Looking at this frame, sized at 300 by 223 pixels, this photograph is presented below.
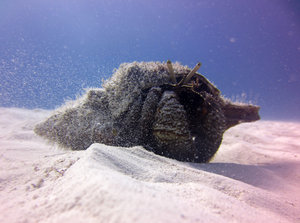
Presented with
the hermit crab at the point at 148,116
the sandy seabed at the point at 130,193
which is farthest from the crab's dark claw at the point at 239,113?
the sandy seabed at the point at 130,193

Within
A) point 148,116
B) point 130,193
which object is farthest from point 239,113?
point 130,193

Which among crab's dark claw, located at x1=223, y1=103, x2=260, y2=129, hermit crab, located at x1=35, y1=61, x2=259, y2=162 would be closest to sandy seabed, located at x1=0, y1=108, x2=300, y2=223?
hermit crab, located at x1=35, y1=61, x2=259, y2=162

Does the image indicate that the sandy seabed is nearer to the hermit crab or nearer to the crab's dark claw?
the hermit crab

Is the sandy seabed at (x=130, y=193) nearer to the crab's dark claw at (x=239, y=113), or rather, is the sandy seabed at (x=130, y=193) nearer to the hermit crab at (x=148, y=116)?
the hermit crab at (x=148, y=116)

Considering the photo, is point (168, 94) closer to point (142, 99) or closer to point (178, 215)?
point (142, 99)

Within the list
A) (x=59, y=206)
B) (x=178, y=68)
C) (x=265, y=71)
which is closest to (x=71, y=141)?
(x=59, y=206)

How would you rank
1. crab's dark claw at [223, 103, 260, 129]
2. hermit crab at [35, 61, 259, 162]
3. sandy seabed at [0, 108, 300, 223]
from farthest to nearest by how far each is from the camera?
1. crab's dark claw at [223, 103, 260, 129]
2. hermit crab at [35, 61, 259, 162]
3. sandy seabed at [0, 108, 300, 223]
